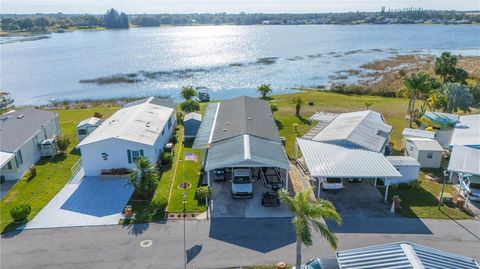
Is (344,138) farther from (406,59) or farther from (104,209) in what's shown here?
(406,59)

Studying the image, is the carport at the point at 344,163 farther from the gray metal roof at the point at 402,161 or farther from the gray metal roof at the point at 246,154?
the gray metal roof at the point at 246,154

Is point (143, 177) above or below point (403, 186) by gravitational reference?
above

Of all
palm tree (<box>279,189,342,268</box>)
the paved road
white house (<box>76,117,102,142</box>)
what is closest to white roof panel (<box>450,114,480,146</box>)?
the paved road

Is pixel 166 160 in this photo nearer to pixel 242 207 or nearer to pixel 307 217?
pixel 242 207

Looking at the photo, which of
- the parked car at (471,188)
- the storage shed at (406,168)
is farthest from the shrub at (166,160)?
the parked car at (471,188)

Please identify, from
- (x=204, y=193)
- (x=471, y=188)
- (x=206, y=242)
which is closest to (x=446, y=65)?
(x=471, y=188)

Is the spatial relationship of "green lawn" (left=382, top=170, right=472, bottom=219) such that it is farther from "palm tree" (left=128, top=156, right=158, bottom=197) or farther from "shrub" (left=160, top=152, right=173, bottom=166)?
"shrub" (left=160, top=152, right=173, bottom=166)
